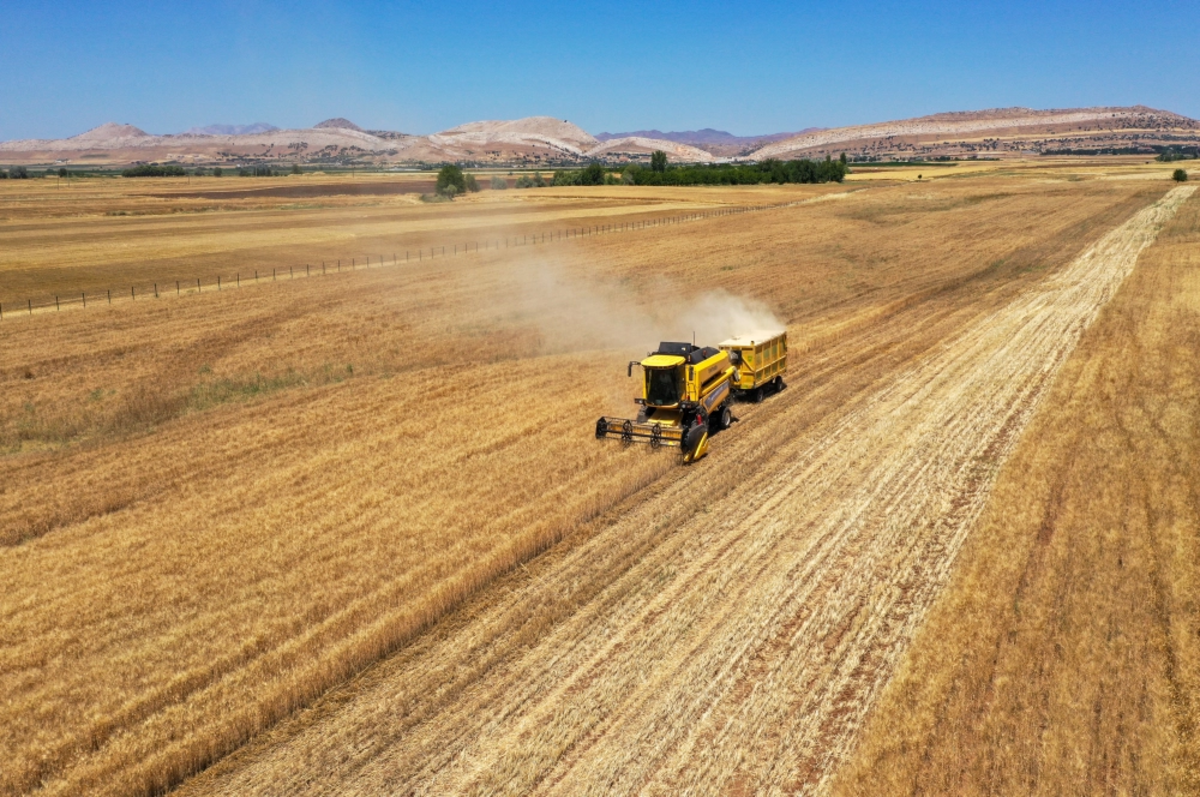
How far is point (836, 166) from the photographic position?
148 metres

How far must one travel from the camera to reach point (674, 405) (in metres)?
19.9

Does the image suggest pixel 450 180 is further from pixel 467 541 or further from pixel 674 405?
pixel 467 541

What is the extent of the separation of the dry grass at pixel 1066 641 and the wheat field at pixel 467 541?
63cm

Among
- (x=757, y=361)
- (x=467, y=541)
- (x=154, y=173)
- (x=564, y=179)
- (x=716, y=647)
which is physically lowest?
(x=716, y=647)

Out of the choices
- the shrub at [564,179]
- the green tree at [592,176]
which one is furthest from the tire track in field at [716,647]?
the green tree at [592,176]

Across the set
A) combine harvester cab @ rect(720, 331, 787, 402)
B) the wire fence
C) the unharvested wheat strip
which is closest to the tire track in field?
the unharvested wheat strip

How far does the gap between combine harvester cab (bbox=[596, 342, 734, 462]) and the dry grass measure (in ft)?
21.4

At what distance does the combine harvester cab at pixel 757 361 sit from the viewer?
22.9 meters

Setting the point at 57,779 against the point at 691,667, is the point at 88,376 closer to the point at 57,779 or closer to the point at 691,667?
the point at 57,779

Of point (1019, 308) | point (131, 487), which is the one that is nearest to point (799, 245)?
point (1019, 308)

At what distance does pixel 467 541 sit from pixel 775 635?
590cm

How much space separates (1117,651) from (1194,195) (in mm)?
91726

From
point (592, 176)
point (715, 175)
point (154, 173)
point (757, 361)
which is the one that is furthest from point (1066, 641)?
point (154, 173)

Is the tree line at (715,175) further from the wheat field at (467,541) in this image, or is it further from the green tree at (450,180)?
the wheat field at (467,541)
